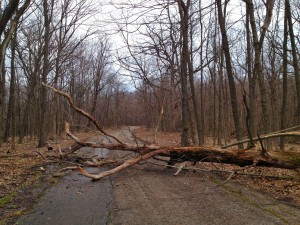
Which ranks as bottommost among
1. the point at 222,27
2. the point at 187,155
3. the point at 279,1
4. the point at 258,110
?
the point at 187,155

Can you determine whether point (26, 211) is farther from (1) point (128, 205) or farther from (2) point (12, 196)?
(1) point (128, 205)

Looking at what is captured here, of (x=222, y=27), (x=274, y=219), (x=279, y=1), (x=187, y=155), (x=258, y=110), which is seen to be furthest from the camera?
(x=258, y=110)

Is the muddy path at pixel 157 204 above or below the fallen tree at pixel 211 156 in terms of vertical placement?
below

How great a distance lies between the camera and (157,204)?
18.9ft

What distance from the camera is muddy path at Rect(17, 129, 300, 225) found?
4.91 m

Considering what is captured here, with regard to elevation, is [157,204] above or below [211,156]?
below

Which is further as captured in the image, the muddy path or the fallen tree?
the fallen tree

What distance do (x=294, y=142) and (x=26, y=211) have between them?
75.7 feet

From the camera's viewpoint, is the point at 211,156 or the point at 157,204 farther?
the point at 211,156

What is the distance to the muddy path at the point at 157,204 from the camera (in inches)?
193

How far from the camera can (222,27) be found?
38.1 feet

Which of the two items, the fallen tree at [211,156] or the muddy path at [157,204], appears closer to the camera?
the muddy path at [157,204]

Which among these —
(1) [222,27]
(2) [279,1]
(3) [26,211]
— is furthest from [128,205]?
(2) [279,1]

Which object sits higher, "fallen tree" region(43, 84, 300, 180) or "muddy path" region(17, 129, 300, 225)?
"fallen tree" region(43, 84, 300, 180)
